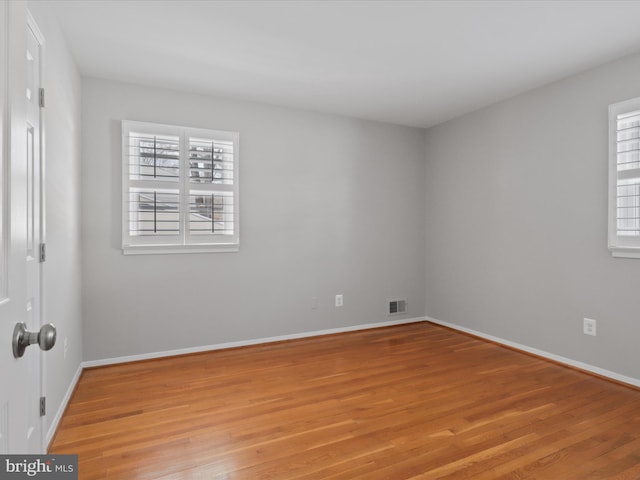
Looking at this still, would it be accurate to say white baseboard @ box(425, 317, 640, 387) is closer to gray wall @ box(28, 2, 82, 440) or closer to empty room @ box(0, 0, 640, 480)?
empty room @ box(0, 0, 640, 480)

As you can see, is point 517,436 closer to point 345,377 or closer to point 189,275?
point 345,377

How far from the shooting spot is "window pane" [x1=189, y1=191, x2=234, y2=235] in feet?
12.4

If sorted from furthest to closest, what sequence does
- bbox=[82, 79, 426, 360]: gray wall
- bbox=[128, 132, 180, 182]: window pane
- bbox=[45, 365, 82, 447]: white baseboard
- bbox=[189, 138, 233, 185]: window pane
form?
1. bbox=[189, 138, 233, 185]: window pane
2. bbox=[128, 132, 180, 182]: window pane
3. bbox=[82, 79, 426, 360]: gray wall
4. bbox=[45, 365, 82, 447]: white baseboard

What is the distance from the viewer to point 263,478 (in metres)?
1.84

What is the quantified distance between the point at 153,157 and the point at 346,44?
2097 mm

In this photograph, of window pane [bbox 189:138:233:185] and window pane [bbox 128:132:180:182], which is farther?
window pane [bbox 189:138:233:185]

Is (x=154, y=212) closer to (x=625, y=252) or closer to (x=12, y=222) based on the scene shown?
(x=12, y=222)

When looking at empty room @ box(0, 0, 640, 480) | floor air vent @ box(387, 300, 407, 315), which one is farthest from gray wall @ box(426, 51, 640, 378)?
floor air vent @ box(387, 300, 407, 315)

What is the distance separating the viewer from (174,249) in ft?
12.1

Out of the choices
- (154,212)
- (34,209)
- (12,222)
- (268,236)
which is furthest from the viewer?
(268,236)

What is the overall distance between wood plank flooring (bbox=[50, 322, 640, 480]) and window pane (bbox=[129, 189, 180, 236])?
127 centimetres

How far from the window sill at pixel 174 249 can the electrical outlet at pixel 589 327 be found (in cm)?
335

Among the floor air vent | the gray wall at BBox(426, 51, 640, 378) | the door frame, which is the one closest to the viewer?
the door frame

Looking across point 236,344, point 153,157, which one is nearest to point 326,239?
point 236,344
